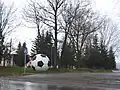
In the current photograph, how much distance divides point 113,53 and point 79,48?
Answer: 2924 cm

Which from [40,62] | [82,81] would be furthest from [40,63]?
[82,81]

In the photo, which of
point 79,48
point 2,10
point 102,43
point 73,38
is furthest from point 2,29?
point 102,43

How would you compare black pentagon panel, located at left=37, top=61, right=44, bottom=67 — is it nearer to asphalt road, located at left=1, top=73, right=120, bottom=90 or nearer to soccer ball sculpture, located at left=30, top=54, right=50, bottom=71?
soccer ball sculpture, located at left=30, top=54, right=50, bottom=71

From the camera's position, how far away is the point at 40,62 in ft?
139

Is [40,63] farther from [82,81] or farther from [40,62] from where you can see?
[82,81]

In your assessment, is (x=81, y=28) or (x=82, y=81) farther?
(x=81, y=28)

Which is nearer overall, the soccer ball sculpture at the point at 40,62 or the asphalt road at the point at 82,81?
the asphalt road at the point at 82,81

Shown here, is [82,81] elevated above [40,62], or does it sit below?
below

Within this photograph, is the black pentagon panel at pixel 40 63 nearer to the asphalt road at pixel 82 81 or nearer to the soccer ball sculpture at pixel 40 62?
the soccer ball sculpture at pixel 40 62

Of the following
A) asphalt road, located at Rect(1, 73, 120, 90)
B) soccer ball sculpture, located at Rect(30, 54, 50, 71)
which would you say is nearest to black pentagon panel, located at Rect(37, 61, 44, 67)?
soccer ball sculpture, located at Rect(30, 54, 50, 71)

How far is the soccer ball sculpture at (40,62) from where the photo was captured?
139ft

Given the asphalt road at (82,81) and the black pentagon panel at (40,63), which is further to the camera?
the black pentagon panel at (40,63)

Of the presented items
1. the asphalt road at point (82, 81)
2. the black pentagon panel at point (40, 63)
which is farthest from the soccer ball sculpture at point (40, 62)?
the asphalt road at point (82, 81)

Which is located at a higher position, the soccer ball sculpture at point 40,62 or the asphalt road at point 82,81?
the soccer ball sculpture at point 40,62
